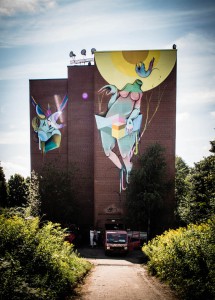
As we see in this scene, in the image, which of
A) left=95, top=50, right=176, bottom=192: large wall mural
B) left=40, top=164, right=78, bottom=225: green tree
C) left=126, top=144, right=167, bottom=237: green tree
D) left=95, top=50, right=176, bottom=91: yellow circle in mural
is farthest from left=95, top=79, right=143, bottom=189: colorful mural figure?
left=40, top=164, right=78, bottom=225: green tree

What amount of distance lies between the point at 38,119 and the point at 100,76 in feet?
30.1

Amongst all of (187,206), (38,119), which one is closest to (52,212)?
(38,119)

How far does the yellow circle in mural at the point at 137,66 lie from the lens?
1169 inches

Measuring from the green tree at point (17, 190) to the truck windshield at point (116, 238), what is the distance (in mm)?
22325

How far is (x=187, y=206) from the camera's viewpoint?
31.6 m

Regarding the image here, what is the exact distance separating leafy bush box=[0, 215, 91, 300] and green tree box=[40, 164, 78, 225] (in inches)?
714

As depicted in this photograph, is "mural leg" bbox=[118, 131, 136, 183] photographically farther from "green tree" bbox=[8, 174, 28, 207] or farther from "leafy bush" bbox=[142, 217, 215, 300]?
"leafy bush" bbox=[142, 217, 215, 300]

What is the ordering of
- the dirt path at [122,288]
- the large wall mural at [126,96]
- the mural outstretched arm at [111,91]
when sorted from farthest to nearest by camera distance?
the mural outstretched arm at [111,91]
the large wall mural at [126,96]
the dirt path at [122,288]

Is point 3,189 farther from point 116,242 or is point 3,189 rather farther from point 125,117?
point 116,242

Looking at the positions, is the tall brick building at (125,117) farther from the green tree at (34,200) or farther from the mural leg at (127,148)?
the green tree at (34,200)

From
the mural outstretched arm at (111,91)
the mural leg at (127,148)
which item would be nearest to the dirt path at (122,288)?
the mural leg at (127,148)

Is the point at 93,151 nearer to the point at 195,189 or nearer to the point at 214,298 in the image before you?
the point at 195,189

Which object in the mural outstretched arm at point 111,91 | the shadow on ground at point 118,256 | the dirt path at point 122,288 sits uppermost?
the mural outstretched arm at point 111,91

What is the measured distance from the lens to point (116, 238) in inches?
832
